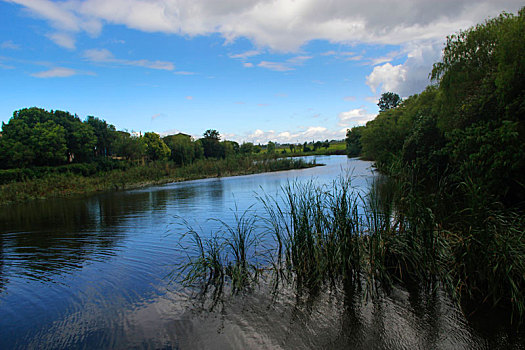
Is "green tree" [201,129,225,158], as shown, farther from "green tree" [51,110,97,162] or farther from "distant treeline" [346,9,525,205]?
"distant treeline" [346,9,525,205]

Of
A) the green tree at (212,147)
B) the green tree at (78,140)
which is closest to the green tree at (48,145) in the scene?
the green tree at (78,140)

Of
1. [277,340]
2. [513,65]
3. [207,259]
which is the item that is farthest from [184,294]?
[513,65]

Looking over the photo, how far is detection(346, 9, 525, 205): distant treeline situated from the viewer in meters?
8.14

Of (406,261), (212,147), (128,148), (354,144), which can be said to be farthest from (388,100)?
(406,261)

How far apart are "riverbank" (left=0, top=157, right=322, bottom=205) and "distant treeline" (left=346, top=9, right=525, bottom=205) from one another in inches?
984

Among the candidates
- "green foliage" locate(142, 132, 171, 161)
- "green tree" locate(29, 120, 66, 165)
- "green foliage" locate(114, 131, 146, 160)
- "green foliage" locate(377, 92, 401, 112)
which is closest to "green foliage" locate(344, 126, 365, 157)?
"green foliage" locate(377, 92, 401, 112)

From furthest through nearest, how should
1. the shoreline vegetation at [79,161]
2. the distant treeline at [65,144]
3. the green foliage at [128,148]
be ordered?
the green foliage at [128,148]
the distant treeline at [65,144]
the shoreline vegetation at [79,161]

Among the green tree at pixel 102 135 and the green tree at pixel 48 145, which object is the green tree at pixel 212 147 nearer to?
the green tree at pixel 102 135

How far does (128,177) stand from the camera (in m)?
36.0

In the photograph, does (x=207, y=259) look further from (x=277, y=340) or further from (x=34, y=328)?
(x=34, y=328)

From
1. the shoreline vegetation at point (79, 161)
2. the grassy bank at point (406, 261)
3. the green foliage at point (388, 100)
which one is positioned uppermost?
the green foliage at point (388, 100)

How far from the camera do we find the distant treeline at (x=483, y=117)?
26.7 feet

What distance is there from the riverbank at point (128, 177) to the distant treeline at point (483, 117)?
25.0 m

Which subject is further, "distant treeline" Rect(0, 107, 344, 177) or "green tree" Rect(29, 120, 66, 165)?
"green tree" Rect(29, 120, 66, 165)
